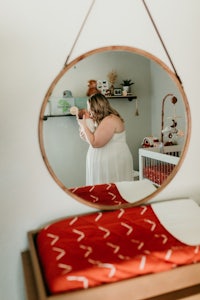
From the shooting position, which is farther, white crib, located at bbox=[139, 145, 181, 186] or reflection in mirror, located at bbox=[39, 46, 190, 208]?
white crib, located at bbox=[139, 145, 181, 186]

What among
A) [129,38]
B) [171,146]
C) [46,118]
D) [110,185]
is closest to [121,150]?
[110,185]

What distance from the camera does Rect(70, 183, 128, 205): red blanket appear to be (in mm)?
1368

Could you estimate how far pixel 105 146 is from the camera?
1.39 metres

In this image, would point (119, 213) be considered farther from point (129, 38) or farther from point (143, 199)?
point (129, 38)

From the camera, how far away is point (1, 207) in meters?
1.30

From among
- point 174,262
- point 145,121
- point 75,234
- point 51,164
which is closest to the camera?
point 174,262

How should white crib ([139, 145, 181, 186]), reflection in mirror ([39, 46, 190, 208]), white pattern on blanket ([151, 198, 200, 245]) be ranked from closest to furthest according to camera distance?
white pattern on blanket ([151, 198, 200, 245])
reflection in mirror ([39, 46, 190, 208])
white crib ([139, 145, 181, 186])

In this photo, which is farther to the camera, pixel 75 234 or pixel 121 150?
pixel 121 150

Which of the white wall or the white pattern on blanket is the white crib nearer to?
the white pattern on blanket

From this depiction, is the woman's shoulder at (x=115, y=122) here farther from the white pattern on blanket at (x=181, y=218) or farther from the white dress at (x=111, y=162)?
the white pattern on blanket at (x=181, y=218)

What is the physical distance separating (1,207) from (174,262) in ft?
2.52

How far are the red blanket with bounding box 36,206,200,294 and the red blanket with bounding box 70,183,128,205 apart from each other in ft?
0.21

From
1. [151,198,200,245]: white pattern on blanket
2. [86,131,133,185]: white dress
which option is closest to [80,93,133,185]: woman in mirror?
[86,131,133,185]: white dress

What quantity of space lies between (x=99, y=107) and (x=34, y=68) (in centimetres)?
34
